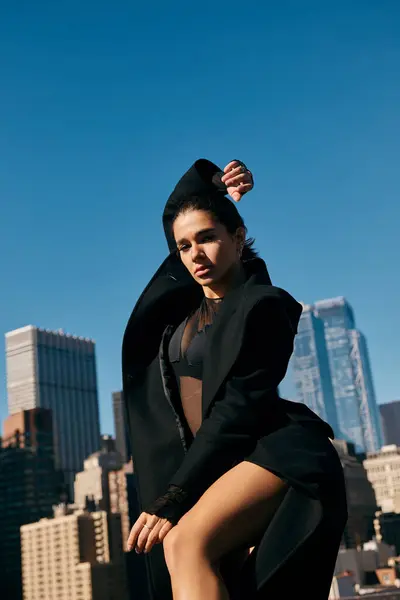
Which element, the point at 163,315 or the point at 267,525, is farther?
the point at 163,315

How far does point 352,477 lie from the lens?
148625 mm

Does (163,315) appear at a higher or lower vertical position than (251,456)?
higher

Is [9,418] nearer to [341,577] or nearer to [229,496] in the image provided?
[341,577]

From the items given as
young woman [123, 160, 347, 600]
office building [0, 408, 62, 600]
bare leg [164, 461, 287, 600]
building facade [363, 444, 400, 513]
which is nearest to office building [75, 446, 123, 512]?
office building [0, 408, 62, 600]

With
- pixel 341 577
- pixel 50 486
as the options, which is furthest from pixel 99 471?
pixel 341 577

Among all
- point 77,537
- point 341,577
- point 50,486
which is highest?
point 50,486

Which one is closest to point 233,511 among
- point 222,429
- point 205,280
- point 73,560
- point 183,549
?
point 183,549

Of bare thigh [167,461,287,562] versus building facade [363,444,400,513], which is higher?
building facade [363,444,400,513]

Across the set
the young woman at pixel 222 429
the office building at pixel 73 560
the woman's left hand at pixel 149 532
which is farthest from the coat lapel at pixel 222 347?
the office building at pixel 73 560

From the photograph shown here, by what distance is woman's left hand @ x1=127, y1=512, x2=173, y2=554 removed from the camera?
3.97m

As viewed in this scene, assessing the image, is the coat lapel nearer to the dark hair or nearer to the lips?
the lips

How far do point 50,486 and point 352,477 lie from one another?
5612 centimetres

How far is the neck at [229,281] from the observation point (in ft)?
15.4

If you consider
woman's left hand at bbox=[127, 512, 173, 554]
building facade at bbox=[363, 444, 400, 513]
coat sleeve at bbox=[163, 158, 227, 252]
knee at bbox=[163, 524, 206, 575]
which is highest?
building facade at bbox=[363, 444, 400, 513]
